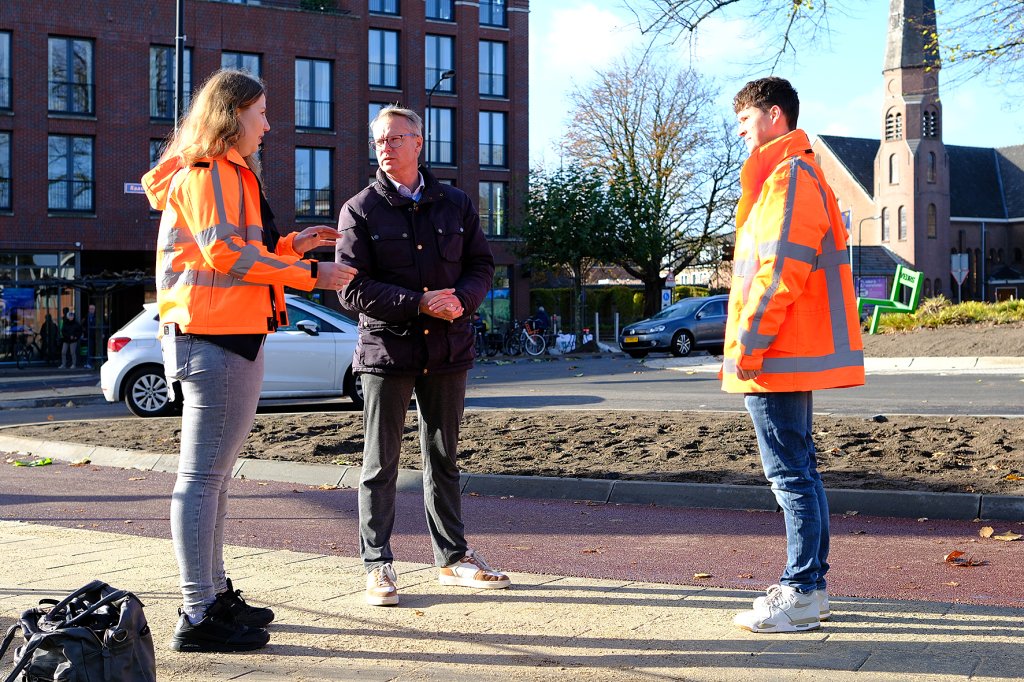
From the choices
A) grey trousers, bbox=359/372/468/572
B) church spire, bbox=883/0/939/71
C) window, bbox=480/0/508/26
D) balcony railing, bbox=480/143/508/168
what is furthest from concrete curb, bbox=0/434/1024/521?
window, bbox=480/0/508/26

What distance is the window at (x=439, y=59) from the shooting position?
4728 centimetres

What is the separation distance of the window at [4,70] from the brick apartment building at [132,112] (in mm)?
45

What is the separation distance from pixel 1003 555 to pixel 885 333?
64.8ft

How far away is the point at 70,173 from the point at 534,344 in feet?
53.3

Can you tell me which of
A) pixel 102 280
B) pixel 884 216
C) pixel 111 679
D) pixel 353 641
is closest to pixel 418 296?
pixel 353 641

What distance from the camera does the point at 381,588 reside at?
4.47 metres

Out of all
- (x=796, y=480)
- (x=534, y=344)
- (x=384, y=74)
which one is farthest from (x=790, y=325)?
(x=384, y=74)

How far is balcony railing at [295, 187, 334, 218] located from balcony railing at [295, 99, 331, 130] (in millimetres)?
2430

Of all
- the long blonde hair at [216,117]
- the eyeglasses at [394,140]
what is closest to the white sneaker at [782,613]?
the eyeglasses at [394,140]

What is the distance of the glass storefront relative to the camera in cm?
3225

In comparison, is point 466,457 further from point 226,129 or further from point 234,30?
point 234,30

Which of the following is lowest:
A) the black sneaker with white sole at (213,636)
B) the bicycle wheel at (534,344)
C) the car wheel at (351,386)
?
the black sneaker with white sole at (213,636)

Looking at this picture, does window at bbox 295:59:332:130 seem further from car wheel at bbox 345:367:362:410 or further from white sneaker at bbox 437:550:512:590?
white sneaker at bbox 437:550:512:590

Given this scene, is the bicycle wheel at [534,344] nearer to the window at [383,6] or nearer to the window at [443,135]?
the window at [443,135]
